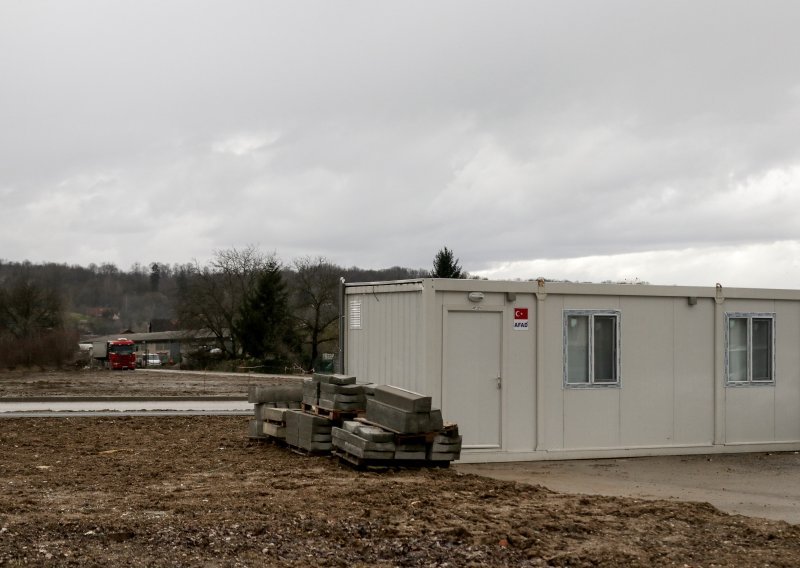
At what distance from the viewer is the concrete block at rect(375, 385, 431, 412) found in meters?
12.3

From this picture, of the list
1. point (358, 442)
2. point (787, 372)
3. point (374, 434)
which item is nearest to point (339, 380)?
point (358, 442)

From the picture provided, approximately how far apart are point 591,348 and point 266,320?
57130 mm

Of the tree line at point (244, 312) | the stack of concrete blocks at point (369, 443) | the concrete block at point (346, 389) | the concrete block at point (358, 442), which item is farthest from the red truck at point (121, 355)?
the stack of concrete blocks at point (369, 443)

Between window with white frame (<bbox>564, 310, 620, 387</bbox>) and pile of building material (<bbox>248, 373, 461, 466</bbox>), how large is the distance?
3.16 m

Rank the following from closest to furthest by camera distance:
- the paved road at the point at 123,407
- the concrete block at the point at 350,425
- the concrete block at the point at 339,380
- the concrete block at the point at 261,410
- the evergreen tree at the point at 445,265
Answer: the concrete block at the point at 350,425 < the concrete block at the point at 339,380 < the concrete block at the point at 261,410 < the paved road at the point at 123,407 < the evergreen tree at the point at 445,265

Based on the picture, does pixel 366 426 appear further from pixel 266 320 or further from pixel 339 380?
pixel 266 320

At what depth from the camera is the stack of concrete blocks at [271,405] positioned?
1523cm

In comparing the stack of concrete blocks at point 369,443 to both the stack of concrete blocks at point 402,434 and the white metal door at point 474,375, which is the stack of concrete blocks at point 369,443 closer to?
the stack of concrete blocks at point 402,434

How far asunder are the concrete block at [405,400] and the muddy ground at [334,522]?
2.82 feet

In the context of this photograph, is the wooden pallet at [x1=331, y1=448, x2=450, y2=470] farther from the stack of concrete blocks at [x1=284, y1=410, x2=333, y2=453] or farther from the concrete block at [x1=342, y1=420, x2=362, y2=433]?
the stack of concrete blocks at [x1=284, y1=410, x2=333, y2=453]

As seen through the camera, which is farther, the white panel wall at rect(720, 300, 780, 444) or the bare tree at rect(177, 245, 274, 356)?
the bare tree at rect(177, 245, 274, 356)

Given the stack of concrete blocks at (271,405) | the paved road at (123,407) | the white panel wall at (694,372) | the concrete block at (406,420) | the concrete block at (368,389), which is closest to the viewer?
the concrete block at (406,420)

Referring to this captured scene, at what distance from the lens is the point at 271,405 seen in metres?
15.7

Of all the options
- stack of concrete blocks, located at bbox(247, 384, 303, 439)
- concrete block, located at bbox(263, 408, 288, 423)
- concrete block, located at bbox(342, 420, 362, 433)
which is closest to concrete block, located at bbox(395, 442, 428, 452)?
concrete block, located at bbox(342, 420, 362, 433)
